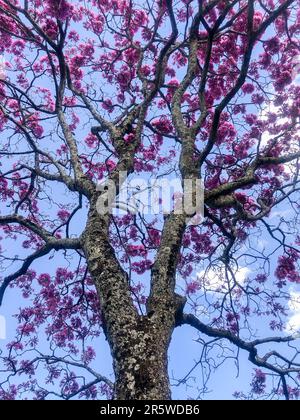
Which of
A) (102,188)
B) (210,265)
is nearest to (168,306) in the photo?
(102,188)

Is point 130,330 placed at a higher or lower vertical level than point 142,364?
higher

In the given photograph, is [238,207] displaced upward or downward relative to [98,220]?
upward

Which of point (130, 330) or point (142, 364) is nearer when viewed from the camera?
point (142, 364)

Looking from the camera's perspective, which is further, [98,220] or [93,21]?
[93,21]

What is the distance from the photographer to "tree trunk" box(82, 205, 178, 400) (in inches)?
101

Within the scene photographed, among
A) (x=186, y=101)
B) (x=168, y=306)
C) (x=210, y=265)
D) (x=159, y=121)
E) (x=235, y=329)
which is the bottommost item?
(x=168, y=306)

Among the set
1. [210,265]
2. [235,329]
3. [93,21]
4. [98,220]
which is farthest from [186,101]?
[98,220]

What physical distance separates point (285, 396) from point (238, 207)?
7.23ft

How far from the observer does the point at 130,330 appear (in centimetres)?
286

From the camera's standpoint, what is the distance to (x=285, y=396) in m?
4.62

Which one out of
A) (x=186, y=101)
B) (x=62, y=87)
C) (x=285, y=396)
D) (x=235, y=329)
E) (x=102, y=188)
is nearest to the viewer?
(x=102, y=188)

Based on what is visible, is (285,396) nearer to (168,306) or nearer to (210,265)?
(210,265)

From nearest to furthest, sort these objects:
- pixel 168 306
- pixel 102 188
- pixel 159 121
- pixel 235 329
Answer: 1. pixel 168 306
2. pixel 102 188
3. pixel 235 329
4. pixel 159 121

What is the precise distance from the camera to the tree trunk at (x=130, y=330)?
2.56 meters
